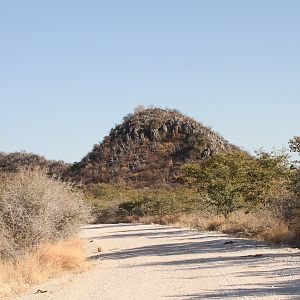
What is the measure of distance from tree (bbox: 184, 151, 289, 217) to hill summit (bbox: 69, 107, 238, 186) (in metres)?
49.5

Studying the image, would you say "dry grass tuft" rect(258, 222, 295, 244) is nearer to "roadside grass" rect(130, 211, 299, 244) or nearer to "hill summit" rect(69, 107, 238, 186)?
"roadside grass" rect(130, 211, 299, 244)

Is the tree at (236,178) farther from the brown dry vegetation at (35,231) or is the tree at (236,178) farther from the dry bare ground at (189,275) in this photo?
the brown dry vegetation at (35,231)

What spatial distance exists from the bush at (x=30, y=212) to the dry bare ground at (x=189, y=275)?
2.00 metres

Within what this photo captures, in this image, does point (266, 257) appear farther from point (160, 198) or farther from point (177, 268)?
point (160, 198)

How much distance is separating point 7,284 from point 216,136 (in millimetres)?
93845

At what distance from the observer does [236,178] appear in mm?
43031

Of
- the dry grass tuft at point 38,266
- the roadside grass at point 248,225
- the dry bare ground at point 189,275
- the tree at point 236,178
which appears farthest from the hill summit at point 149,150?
the dry grass tuft at point 38,266

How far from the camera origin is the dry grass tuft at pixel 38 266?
1463cm

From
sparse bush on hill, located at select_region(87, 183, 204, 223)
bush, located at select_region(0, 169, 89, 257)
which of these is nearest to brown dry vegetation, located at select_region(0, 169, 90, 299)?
bush, located at select_region(0, 169, 89, 257)

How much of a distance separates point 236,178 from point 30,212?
26.0 m

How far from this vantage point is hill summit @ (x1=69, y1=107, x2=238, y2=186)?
324ft

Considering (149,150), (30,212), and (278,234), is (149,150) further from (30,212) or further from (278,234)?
(30,212)

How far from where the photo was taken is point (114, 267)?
59.7 ft

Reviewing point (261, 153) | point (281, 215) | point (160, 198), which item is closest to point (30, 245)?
point (281, 215)
